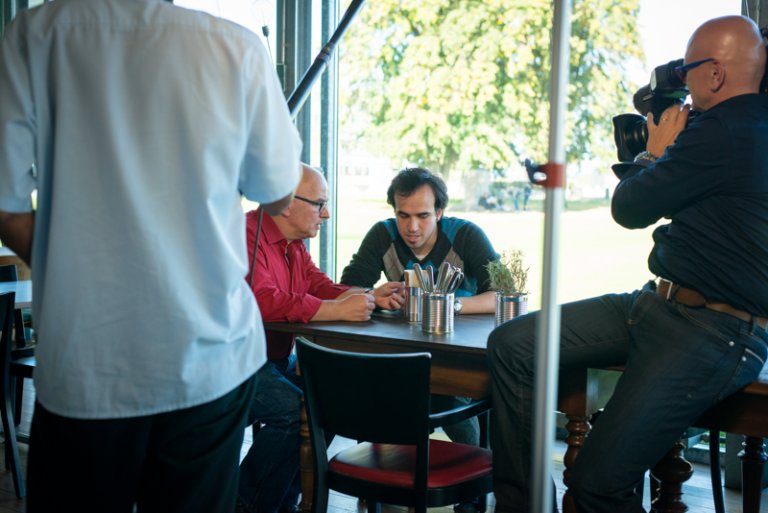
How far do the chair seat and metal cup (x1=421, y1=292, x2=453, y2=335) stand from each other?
314mm

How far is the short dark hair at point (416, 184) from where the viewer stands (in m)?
2.97

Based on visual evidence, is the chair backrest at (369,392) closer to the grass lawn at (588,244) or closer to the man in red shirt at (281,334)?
the man in red shirt at (281,334)

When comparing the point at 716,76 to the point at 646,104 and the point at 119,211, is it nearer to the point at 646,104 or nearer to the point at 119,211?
the point at 646,104

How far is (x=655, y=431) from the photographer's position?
5.93 feet

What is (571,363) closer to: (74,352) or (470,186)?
(74,352)

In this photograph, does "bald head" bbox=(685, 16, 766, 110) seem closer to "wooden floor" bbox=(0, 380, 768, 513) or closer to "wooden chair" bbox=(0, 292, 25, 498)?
"wooden floor" bbox=(0, 380, 768, 513)

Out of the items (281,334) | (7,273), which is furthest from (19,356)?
(281,334)

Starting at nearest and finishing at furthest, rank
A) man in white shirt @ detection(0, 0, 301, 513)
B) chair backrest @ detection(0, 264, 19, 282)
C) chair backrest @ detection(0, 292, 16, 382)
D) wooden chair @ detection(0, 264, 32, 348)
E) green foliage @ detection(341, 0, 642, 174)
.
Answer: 1. man in white shirt @ detection(0, 0, 301, 513)
2. chair backrest @ detection(0, 292, 16, 382)
3. green foliage @ detection(341, 0, 642, 174)
4. wooden chair @ detection(0, 264, 32, 348)
5. chair backrest @ detection(0, 264, 19, 282)

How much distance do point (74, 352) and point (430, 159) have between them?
2.80 metres

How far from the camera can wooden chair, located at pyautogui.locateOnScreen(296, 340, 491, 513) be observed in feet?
6.14

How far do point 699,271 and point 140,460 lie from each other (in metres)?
1.22

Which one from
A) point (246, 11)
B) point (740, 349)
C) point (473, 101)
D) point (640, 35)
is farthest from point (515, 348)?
point (246, 11)

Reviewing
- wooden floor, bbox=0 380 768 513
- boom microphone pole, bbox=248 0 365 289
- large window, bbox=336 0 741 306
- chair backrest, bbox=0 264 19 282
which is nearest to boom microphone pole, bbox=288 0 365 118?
boom microphone pole, bbox=248 0 365 289

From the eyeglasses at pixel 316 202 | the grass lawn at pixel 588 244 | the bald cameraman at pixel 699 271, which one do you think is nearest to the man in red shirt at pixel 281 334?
the eyeglasses at pixel 316 202
